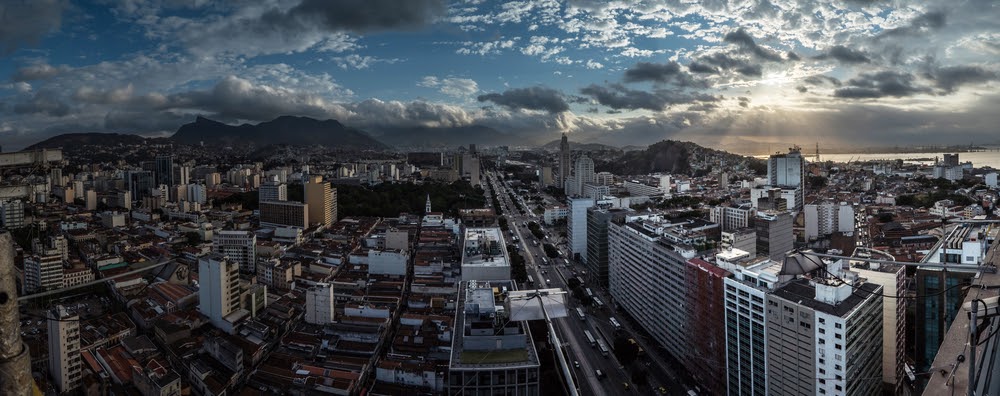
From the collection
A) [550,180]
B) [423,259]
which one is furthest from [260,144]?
[423,259]

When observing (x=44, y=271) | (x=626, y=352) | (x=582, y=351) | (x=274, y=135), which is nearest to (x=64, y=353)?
(x=44, y=271)

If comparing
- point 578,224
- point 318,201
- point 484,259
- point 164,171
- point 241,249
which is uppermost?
point 164,171

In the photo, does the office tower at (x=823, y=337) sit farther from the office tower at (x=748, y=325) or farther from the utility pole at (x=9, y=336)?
the utility pole at (x=9, y=336)

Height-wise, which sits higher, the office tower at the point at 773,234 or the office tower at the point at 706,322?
the office tower at the point at 773,234

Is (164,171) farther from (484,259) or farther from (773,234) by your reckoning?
(773,234)

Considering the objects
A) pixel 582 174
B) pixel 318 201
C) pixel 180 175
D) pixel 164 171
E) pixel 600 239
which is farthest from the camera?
pixel 582 174

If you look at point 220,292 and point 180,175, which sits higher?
point 180,175

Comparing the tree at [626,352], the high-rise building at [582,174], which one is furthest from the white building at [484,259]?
the high-rise building at [582,174]

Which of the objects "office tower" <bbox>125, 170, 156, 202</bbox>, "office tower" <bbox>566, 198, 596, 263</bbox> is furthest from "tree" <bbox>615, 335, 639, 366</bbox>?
"office tower" <bbox>125, 170, 156, 202</bbox>
